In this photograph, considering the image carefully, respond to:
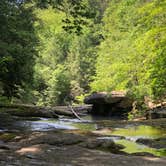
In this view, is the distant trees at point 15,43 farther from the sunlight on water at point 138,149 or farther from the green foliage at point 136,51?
the sunlight on water at point 138,149

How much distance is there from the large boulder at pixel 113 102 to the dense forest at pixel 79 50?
848 millimetres

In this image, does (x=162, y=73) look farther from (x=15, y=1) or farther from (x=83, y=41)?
(x=83, y=41)

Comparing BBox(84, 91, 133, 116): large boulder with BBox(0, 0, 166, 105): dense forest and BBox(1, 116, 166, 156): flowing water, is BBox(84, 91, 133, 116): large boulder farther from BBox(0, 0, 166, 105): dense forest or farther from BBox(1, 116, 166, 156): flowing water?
BBox(1, 116, 166, 156): flowing water

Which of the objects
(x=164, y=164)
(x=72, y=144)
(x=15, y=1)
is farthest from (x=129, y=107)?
(x=164, y=164)

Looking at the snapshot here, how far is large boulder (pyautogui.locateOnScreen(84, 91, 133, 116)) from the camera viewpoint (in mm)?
38344

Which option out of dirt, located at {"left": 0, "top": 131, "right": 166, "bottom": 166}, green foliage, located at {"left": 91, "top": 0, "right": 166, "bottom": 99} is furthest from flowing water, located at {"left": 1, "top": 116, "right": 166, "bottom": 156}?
green foliage, located at {"left": 91, "top": 0, "right": 166, "bottom": 99}

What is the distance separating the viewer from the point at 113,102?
127 feet

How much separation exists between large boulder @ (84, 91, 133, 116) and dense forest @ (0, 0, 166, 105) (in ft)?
2.78

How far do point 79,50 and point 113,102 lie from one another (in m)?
34.6

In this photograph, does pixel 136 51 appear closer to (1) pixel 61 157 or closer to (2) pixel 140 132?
(2) pixel 140 132

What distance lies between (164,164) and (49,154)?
3.09m

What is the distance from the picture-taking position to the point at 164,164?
10.6 metres

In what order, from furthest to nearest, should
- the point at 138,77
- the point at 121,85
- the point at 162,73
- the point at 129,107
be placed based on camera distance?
1. the point at 129,107
2. the point at 121,85
3. the point at 138,77
4. the point at 162,73

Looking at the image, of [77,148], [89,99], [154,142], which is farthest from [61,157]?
[89,99]
